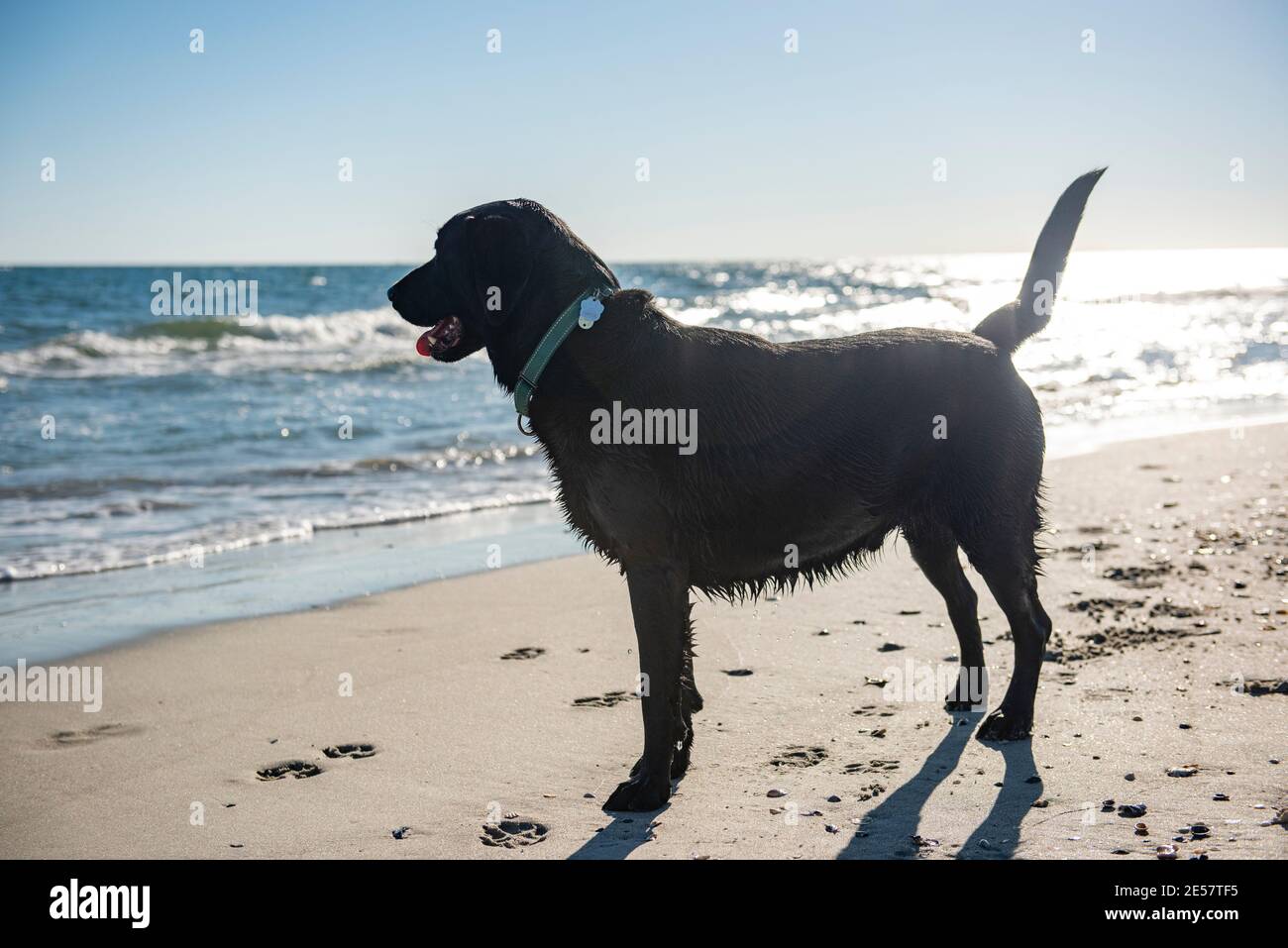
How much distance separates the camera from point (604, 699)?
504 centimetres

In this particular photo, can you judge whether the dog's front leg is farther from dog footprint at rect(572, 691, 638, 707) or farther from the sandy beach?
dog footprint at rect(572, 691, 638, 707)

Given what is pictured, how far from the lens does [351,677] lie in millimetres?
5457

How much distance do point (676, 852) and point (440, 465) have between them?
9298 mm

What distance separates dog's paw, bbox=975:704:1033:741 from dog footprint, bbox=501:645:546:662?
7.77 feet

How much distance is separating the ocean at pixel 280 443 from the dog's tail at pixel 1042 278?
4.40m

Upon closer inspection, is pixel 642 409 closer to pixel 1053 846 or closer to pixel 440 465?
pixel 1053 846

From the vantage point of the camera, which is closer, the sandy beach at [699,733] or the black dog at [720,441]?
the sandy beach at [699,733]

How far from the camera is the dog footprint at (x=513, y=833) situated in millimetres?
3643

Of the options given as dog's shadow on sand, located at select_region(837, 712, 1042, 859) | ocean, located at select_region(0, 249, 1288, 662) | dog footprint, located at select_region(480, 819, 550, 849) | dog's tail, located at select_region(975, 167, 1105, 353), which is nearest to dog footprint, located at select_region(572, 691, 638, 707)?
dog footprint, located at select_region(480, 819, 550, 849)

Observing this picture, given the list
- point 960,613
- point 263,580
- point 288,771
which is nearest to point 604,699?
point 288,771

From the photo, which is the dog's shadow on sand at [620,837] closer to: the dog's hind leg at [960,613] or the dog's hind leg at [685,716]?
the dog's hind leg at [685,716]

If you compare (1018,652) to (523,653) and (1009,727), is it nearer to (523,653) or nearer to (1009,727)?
Result: (1009,727)

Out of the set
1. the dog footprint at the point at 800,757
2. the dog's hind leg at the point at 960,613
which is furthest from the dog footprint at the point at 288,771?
→ the dog's hind leg at the point at 960,613
